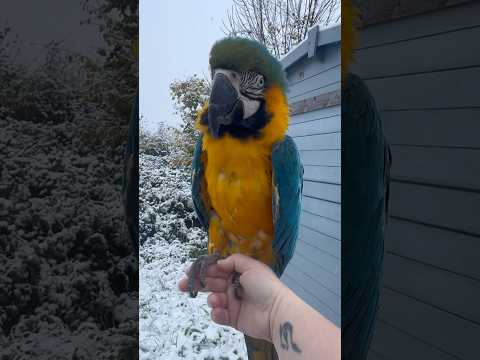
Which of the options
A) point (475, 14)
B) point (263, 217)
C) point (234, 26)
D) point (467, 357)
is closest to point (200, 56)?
point (234, 26)

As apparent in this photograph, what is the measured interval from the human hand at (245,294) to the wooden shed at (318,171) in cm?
8

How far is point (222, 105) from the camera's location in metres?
1.61

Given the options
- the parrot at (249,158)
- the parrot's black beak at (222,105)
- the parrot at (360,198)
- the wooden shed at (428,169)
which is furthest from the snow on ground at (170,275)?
the wooden shed at (428,169)

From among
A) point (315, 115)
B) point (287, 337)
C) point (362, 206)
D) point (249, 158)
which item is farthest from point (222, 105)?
point (287, 337)

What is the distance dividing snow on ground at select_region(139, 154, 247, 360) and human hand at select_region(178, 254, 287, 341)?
0.04m

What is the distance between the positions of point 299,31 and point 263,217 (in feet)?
2.26

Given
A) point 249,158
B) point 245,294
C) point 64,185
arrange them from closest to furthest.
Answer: point 249,158
point 245,294
point 64,185

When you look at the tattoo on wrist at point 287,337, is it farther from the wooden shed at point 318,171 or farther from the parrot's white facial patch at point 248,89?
the parrot's white facial patch at point 248,89

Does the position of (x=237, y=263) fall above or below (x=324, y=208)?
below

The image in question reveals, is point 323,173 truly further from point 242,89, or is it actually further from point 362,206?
point 242,89

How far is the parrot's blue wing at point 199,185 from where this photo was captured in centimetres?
166

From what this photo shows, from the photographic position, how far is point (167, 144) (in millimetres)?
1752

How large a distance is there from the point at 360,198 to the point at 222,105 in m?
0.58

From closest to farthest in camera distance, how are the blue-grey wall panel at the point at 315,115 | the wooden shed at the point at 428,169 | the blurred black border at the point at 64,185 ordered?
the wooden shed at the point at 428,169 → the blue-grey wall panel at the point at 315,115 → the blurred black border at the point at 64,185
